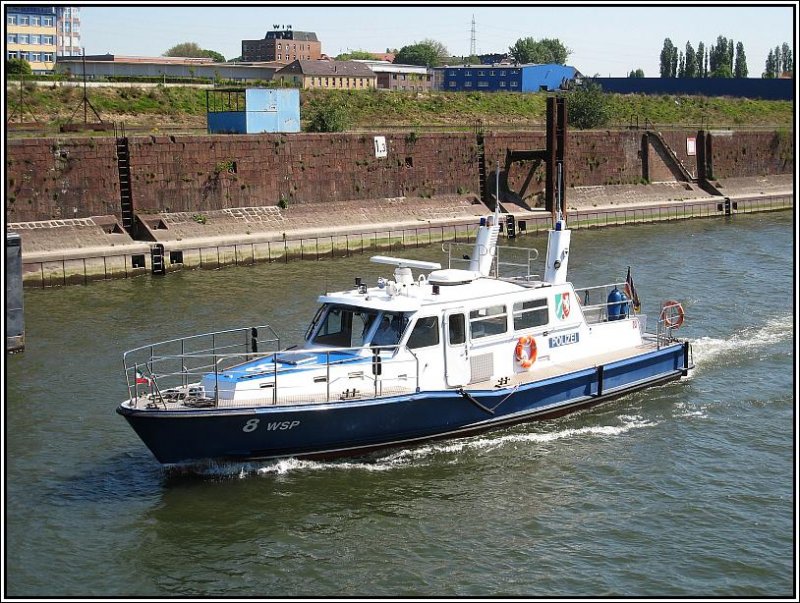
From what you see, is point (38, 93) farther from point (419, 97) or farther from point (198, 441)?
point (198, 441)

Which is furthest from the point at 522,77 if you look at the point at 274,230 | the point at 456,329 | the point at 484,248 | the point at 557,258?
the point at 456,329

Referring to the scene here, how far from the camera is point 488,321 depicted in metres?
18.5

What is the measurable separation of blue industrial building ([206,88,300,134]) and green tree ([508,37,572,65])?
287 ft

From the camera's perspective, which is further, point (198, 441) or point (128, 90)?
point (128, 90)

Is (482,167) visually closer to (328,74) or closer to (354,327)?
(354,327)

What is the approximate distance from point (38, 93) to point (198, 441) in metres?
36.8

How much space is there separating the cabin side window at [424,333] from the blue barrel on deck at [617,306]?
5.23 meters

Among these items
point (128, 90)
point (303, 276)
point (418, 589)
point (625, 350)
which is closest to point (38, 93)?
point (128, 90)

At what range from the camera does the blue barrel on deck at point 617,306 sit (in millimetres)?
21672

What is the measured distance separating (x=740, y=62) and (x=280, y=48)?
50.2 m

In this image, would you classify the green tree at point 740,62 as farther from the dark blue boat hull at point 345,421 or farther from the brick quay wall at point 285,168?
the dark blue boat hull at point 345,421

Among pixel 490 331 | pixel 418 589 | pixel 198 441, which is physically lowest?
pixel 418 589

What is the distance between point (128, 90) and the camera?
171ft

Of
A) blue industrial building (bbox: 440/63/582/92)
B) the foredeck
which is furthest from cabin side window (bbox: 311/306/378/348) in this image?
blue industrial building (bbox: 440/63/582/92)
